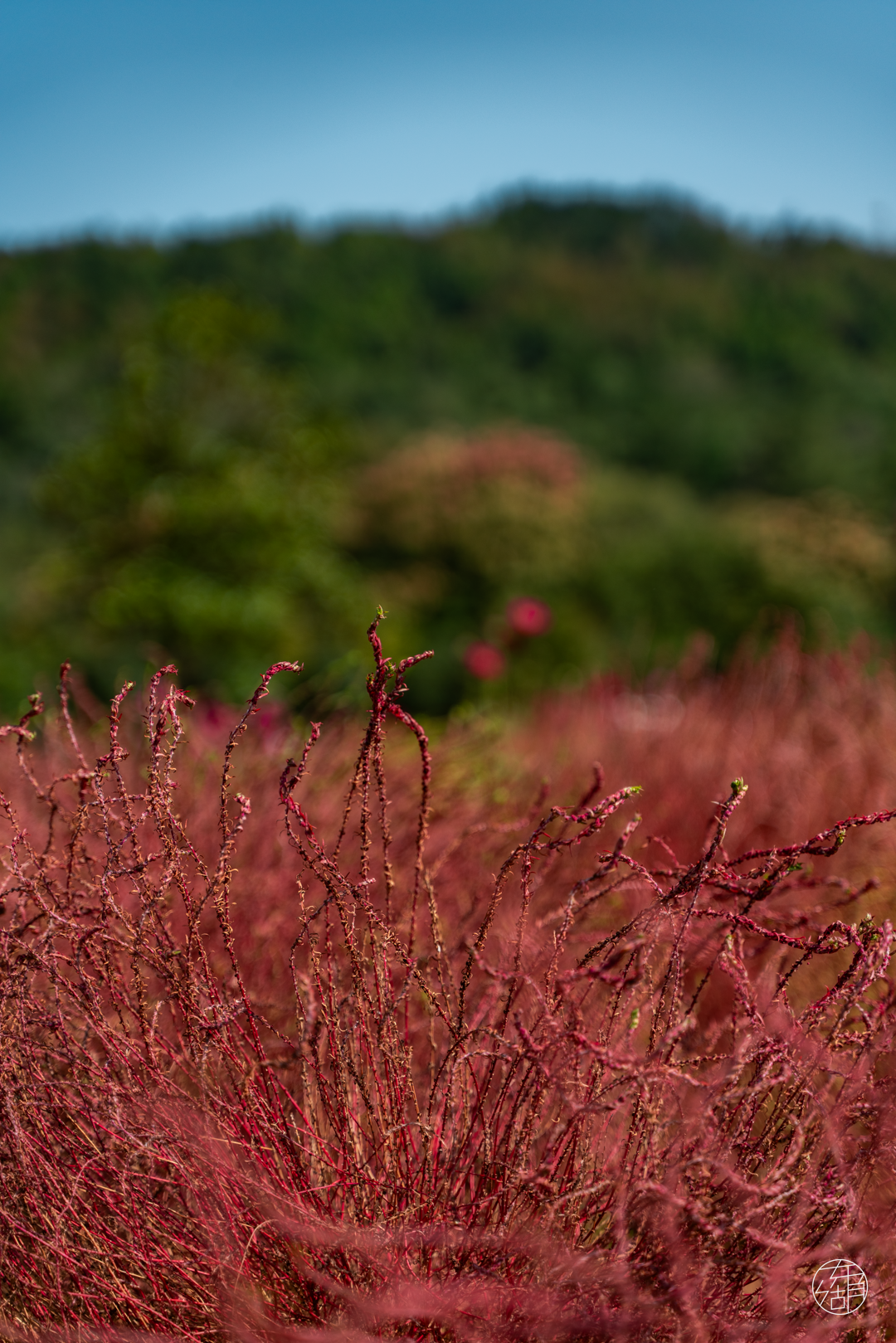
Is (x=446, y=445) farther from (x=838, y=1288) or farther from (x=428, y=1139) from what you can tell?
(x=838, y=1288)

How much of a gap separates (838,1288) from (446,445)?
21.4 m

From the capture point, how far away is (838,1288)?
1.44 metres

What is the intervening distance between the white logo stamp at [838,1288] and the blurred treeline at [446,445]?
109 inches

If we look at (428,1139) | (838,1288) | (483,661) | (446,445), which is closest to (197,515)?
(483,661)

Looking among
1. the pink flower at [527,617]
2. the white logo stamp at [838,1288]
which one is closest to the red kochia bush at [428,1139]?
the white logo stamp at [838,1288]

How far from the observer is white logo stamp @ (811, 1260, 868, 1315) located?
1.44 m

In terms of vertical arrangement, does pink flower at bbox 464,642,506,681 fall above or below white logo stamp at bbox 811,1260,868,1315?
below

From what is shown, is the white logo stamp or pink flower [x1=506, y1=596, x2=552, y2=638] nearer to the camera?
the white logo stamp

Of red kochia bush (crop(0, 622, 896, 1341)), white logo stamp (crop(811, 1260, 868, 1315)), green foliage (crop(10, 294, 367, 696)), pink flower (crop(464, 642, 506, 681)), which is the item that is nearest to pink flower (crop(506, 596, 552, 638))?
pink flower (crop(464, 642, 506, 681))

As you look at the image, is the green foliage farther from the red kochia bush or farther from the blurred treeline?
the red kochia bush

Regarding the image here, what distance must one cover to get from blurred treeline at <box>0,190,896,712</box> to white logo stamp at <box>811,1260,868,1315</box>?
2.77 m

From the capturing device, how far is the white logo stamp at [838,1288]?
1.44 m

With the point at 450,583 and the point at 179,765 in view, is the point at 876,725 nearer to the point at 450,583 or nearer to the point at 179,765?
the point at 179,765

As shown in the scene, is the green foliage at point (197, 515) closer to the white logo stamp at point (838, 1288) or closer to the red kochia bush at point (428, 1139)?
the red kochia bush at point (428, 1139)
